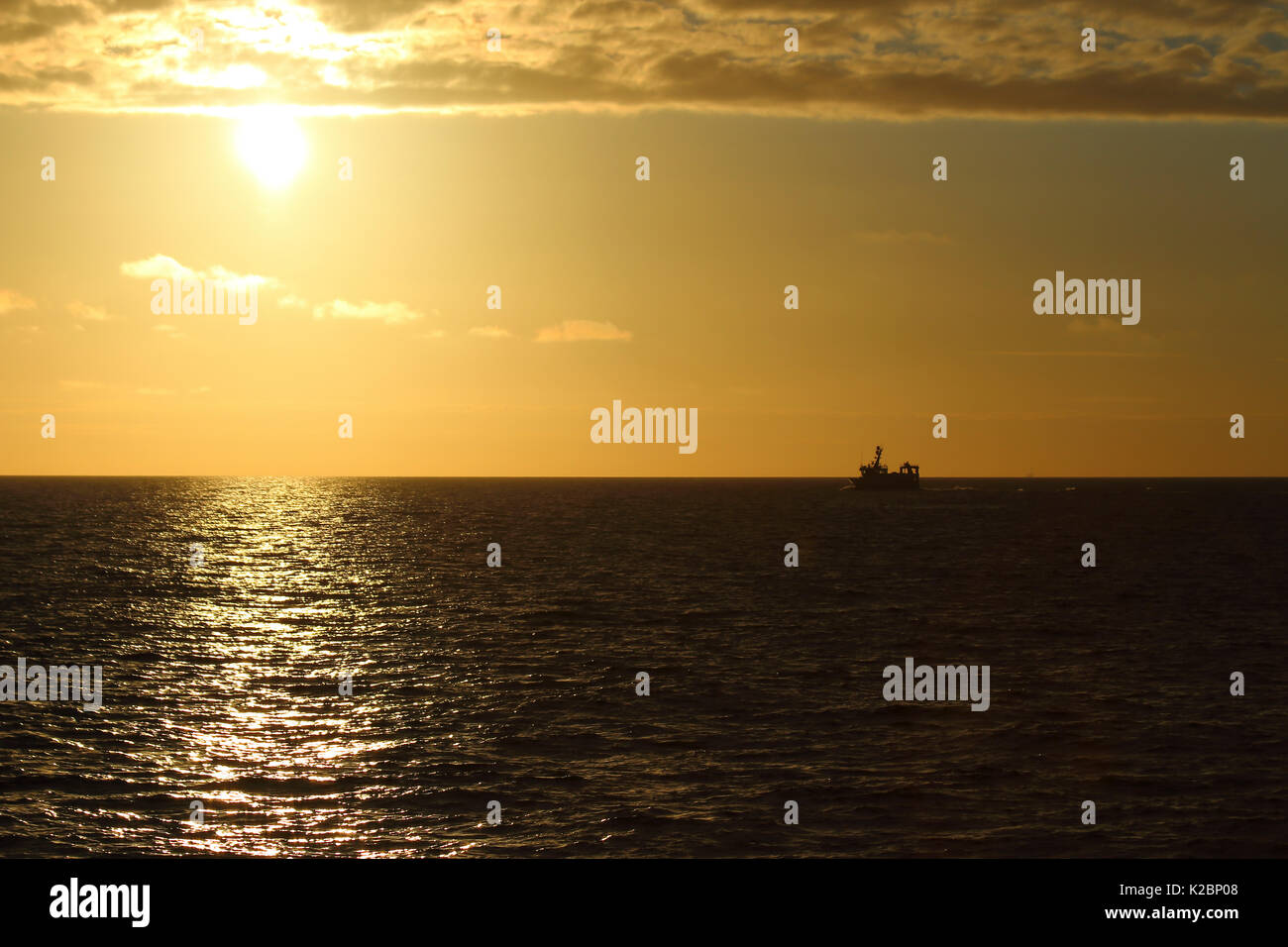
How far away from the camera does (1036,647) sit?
4488 centimetres

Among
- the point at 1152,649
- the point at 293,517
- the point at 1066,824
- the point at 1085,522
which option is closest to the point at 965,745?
the point at 1066,824

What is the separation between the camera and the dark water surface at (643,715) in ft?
75.2

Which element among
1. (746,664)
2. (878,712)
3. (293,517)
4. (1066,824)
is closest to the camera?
(1066,824)

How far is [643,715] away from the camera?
3241 centimetres

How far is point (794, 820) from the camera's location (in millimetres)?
23188

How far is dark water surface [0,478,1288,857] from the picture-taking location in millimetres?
22906

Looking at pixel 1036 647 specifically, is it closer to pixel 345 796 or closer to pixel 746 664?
pixel 746 664

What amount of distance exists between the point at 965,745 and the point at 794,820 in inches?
318
